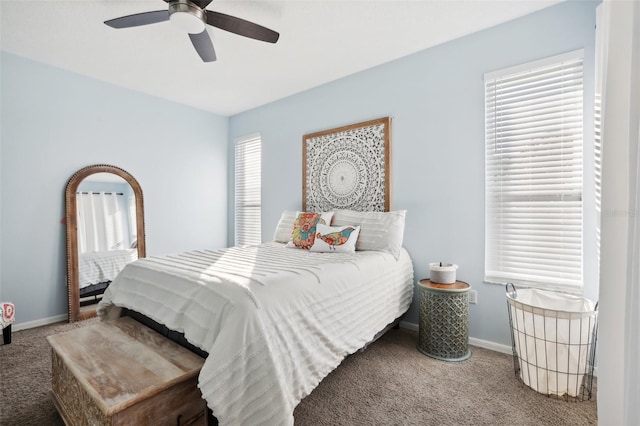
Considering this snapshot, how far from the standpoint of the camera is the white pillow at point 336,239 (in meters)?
2.71

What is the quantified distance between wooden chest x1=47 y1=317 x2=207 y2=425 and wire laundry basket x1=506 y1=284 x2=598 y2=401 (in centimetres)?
194

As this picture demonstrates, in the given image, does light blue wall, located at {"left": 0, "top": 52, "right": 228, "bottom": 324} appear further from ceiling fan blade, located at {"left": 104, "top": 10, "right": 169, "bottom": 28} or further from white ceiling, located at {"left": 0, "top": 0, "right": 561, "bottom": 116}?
ceiling fan blade, located at {"left": 104, "top": 10, "right": 169, "bottom": 28}

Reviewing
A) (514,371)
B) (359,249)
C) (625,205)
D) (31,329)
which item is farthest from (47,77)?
(514,371)

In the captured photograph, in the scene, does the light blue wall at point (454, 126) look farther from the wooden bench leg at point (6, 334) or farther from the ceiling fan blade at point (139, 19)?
the wooden bench leg at point (6, 334)

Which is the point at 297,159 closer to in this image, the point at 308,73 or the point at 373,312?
the point at 308,73

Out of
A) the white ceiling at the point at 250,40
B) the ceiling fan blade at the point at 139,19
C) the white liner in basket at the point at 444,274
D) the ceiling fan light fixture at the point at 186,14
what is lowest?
the white liner in basket at the point at 444,274

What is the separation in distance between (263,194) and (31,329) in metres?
2.78

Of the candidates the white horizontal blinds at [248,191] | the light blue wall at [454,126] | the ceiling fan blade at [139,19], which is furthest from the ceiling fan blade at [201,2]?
the white horizontal blinds at [248,191]

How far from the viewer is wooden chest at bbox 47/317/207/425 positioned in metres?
1.20

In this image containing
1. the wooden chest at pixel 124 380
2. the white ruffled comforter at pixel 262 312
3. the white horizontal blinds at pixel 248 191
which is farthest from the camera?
the white horizontal blinds at pixel 248 191

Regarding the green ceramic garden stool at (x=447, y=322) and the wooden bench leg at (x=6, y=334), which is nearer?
the green ceramic garden stool at (x=447, y=322)

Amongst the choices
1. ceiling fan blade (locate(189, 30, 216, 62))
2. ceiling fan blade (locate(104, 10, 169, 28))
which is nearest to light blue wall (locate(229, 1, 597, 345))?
ceiling fan blade (locate(189, 30, 216, 62))

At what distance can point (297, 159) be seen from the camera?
3.91m

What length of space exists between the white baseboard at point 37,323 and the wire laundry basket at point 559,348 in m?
4.19
